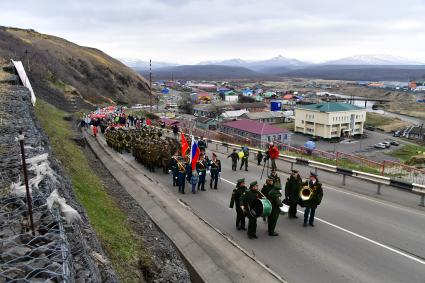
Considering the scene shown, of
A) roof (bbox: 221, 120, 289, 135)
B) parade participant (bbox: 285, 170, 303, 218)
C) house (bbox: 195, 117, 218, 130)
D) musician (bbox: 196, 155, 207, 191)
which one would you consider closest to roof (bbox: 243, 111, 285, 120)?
house (bbox: 195, 117, 218, 130)

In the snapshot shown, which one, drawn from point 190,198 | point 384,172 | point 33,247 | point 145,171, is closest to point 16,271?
point 33,247

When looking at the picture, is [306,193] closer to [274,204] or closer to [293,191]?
[293,191]

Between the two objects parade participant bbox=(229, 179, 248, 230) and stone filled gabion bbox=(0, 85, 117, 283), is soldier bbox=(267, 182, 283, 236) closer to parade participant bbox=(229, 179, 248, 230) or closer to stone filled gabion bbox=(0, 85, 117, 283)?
parade participant bbox=(229, 179, 248, 230)

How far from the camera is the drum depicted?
417 inches

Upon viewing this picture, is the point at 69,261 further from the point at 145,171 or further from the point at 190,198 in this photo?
the point at 145,171

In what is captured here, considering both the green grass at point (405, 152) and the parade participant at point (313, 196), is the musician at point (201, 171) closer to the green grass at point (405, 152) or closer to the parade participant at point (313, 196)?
the parade participant at point (313, 196)

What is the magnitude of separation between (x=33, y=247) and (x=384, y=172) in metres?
17.4

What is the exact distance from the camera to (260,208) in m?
10.7

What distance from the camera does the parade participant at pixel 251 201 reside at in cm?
1089

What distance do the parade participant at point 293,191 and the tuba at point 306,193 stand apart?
332mm

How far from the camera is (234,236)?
1142cm

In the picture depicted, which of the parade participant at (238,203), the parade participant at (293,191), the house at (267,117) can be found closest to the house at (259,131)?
the house at (267,117)

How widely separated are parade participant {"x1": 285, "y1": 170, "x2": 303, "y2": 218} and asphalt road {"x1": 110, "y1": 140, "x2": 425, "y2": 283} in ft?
1.07

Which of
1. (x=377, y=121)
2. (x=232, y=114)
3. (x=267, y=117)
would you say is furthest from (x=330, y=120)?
(x=377, y=121)
